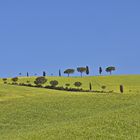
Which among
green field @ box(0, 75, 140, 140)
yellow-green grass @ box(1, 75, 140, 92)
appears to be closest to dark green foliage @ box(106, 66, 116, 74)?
yellow-green grass @ box(1, 75, 140, 92)

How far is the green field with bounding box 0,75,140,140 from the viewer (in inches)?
1368

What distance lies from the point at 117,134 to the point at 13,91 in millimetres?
53436

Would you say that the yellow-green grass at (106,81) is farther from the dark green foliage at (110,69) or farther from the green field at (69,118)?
the green field at (69,118)

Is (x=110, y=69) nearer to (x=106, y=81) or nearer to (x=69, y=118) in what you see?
(x=106, y=81)

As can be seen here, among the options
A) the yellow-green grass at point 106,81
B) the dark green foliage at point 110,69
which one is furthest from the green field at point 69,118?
the dark green foliage at point 110,69

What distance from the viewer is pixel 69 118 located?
5216 cm

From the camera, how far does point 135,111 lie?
42.3 metres

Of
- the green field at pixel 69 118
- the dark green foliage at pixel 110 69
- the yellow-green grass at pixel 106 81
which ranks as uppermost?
the dark green foliage at pixel 110 69

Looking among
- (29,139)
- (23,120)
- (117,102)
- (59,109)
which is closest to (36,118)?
(23,120)

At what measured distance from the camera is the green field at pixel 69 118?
34750 millimetres

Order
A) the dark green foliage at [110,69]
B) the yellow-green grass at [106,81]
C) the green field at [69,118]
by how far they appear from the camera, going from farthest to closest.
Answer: the dark green foliage at [110,69] < the yellow-green grass at [106,81] < the green field at [69,118]

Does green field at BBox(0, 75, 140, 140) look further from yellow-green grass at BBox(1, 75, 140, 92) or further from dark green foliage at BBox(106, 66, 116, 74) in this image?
dark green foliage at BBox(106, 66, 116, 74)

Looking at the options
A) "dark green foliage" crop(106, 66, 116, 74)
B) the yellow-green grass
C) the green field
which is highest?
"dark green foliage" crop(106, 66, 116, 74)

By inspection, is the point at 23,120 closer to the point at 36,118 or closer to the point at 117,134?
the point at 36,118
